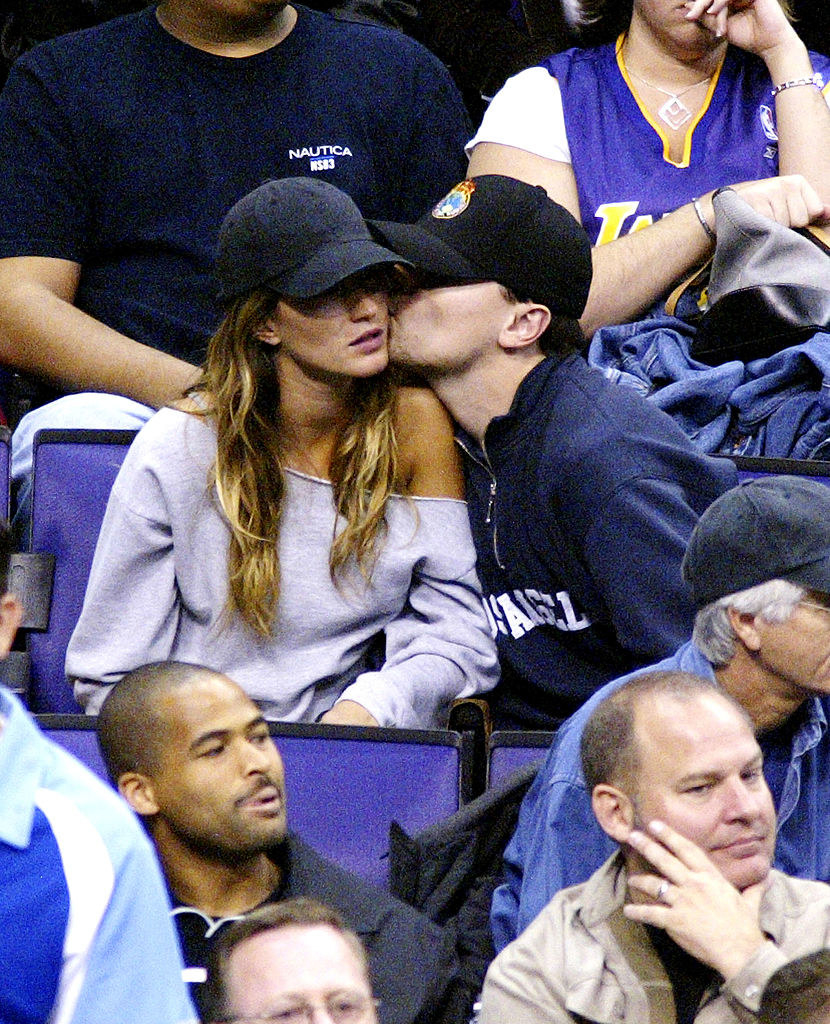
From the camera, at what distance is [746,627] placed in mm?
2221

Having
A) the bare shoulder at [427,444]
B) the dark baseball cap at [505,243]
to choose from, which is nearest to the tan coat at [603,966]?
the bare shoulder at [427,444]

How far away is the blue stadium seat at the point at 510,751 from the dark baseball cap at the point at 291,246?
0.74 m

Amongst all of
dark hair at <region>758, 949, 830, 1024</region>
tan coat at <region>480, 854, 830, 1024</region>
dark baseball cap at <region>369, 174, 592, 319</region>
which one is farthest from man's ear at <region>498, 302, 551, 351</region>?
dark hair at <region>758, 949, 830, 1024</region>

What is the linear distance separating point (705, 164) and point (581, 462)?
975 mm

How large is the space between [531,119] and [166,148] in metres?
0.69

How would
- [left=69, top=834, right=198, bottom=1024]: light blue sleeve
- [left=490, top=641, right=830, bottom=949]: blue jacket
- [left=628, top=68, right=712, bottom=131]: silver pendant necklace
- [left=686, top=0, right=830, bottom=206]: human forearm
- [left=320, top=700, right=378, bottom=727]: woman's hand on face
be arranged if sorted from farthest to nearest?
1. [left=628, top=68, right=712, bottom=131]: silver pendant necklace
2. [left=686, top=0, right=830, bottom=206]: human forearm
3. [left=320, top=700, right=378, bottom=727]: woman's hand on face
4. [left=490, top=641, right=830, bottom=949]: blue jacket
5. [left=69, top=834, right=198, bottom=1024]: light blue sleeve

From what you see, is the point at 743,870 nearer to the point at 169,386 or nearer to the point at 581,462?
the point at 581,462

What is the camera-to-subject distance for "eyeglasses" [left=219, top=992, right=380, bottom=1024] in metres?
1.59

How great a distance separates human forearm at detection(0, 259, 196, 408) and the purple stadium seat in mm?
249

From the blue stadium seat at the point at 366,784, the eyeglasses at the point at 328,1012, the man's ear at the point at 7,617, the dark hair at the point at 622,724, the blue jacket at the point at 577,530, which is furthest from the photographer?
the blue jacket at the point at 577,530

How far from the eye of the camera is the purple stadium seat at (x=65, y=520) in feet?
9.48

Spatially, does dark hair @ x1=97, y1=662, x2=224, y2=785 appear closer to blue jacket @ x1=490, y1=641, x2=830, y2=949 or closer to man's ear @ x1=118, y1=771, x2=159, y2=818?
man's ear @ x1=118, y1=771, x2=159, y2=818

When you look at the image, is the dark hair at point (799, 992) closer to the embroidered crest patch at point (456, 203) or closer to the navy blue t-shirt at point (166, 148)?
the embroidered crest patch at point (456, 203)

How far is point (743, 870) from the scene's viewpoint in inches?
77.4
